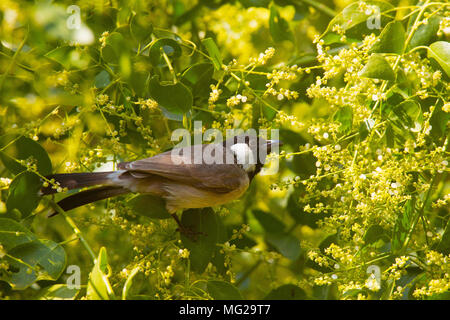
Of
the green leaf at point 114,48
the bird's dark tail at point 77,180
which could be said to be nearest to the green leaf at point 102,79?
the green leaf at point 114,48

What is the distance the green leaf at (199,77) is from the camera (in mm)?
2074

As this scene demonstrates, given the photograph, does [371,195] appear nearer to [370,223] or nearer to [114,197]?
[370,223]

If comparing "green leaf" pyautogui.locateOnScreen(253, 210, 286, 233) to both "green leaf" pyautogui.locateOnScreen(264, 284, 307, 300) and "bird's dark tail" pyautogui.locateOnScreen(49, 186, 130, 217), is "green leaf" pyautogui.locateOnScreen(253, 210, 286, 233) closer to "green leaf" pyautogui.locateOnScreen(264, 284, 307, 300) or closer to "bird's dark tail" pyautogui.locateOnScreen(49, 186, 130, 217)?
"green leaf" pyautogui.locateOnScreen(264, 284, 307, 300)

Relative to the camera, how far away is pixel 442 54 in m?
1.71

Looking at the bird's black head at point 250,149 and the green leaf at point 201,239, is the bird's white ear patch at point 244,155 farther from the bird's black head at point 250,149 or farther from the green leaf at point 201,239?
the green leaf at point 201,239

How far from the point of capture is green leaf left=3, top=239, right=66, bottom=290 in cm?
172

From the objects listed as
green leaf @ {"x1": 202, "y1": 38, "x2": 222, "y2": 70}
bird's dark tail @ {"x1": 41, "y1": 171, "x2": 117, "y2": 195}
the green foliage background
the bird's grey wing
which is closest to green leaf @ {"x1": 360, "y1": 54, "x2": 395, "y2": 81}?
the green foliage background

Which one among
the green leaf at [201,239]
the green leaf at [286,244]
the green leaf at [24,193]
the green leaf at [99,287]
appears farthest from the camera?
the green leaf at [286,244]

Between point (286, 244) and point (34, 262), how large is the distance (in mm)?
1072

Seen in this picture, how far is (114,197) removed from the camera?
7.25 ft

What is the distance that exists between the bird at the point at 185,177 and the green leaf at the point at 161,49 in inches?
14.4

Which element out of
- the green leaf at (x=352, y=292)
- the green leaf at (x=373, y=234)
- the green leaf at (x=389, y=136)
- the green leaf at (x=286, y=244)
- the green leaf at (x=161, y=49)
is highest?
the green leaf at (x=161, y=49)

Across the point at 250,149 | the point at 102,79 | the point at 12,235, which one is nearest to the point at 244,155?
the point at 250,149
